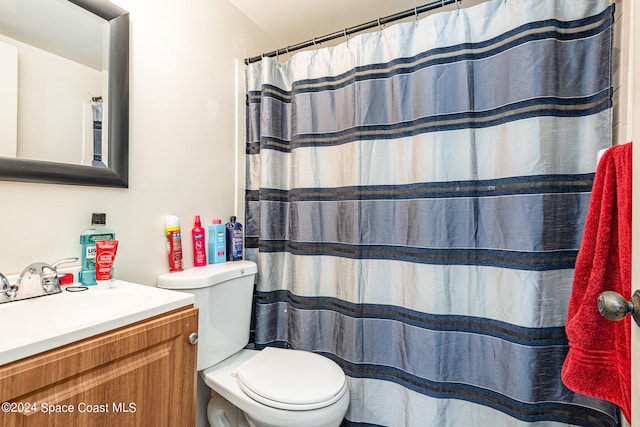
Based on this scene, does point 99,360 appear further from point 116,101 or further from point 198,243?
point 116,101

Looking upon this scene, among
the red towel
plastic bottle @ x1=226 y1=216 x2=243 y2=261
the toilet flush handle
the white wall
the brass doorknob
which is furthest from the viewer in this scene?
plastic bottle @ x1=226 y1=216 x2=243 y2=261

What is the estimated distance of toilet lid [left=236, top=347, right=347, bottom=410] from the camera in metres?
1.02

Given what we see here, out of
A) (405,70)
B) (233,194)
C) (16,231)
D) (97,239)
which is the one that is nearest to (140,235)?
(97,239)

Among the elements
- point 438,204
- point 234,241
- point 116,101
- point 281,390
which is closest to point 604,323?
point 438,204

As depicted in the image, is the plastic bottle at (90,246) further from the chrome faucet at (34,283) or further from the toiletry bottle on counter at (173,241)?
the toiletry bottle on counter at (173,241)

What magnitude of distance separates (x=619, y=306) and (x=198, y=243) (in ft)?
4.42

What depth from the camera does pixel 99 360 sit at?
2.02ft

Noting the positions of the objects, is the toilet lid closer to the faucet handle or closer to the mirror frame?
the faucet handle

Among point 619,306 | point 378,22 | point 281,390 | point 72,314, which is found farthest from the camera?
point 378,22

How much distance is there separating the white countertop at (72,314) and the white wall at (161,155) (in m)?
0.18

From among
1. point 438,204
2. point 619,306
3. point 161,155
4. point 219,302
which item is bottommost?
point 219,302

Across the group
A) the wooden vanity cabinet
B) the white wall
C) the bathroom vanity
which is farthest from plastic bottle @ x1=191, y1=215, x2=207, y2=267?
the wooden vanity cabinet

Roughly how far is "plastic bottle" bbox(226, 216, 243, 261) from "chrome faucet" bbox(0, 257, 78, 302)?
698 millimetres

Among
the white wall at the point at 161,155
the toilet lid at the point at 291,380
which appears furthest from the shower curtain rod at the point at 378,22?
the toilet lid at the point at 291,380
